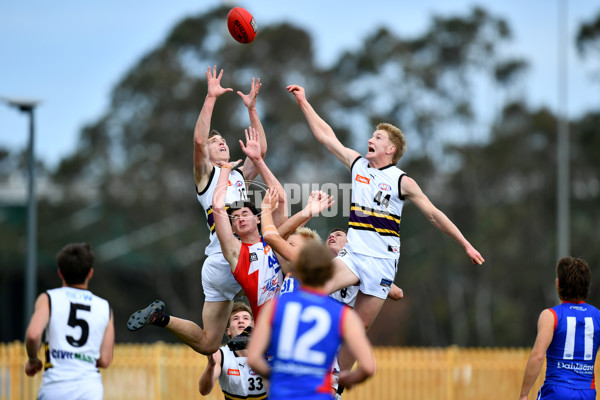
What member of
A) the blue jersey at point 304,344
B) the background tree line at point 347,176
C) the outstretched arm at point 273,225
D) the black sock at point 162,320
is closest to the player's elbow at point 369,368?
the blue jersey at point 304,344

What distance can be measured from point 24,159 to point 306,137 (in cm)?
1253

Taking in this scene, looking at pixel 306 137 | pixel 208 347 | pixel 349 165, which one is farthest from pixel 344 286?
pixel 306 137

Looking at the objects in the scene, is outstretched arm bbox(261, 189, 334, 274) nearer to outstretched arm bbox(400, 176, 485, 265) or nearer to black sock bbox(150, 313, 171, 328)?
outstretched arm bbox(400, 176, 485, 265)

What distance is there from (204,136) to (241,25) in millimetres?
1702

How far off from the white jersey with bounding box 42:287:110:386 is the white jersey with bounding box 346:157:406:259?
102 inches

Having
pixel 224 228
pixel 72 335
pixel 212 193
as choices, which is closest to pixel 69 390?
pixel 72 335

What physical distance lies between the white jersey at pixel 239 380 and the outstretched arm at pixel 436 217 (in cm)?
239

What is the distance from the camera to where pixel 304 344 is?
17.5ft

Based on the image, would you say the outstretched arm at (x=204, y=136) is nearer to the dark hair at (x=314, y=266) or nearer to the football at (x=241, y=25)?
the football at (x=241, y=25)

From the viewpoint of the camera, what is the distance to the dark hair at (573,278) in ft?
23.2

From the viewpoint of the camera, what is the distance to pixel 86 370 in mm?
6574

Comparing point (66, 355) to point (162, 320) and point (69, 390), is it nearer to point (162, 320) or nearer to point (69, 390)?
point (69, 390)

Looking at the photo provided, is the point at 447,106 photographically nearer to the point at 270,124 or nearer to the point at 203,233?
the point at 270,124

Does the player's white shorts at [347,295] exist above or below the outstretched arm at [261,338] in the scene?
above
